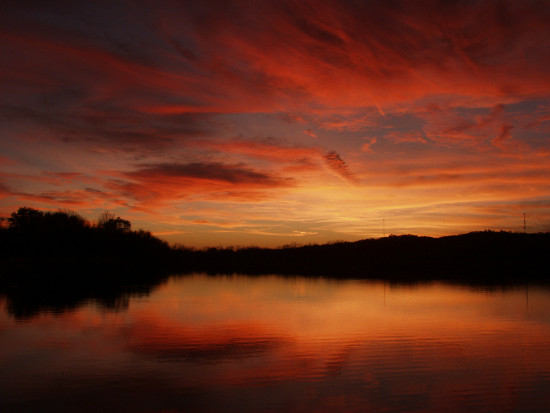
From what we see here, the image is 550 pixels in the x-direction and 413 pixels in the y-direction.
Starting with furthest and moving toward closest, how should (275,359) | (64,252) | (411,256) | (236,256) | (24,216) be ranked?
(236,256) < (411,256) < (24,216) < (64,252) < (275,359)

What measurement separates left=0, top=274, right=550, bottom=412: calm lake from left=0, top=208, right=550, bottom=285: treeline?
81.4 feet

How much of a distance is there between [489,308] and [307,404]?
16.2m

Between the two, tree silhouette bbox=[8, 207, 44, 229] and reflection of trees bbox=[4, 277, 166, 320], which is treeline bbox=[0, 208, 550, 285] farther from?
reflection of trees bbox=[4, 277, 166, 320]

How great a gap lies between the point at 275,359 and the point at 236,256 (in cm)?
10810

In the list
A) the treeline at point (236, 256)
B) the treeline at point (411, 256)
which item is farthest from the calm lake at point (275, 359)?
the treeline at point (411, 256)

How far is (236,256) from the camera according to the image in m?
119

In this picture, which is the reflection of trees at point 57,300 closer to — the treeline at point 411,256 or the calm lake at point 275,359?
the calm lake at point 275,359

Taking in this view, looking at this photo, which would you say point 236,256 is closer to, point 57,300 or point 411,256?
point 411,256

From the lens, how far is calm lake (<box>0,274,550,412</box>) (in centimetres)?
834

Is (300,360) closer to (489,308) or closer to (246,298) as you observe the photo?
(489,308)

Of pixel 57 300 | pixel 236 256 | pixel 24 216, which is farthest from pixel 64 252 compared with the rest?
pixel 236 256

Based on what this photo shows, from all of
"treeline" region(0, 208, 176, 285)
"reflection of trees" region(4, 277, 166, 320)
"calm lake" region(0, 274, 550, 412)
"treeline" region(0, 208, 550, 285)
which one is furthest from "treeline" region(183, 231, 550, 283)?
"calm lake" region(0, 274, 550, 412)

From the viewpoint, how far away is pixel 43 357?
38.4 feet

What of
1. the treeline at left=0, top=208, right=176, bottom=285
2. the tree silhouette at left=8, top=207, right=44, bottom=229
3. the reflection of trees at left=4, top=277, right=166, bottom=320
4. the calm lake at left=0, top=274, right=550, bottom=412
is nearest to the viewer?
the calm lake at left=0, top=274, right=550, bottom=412
